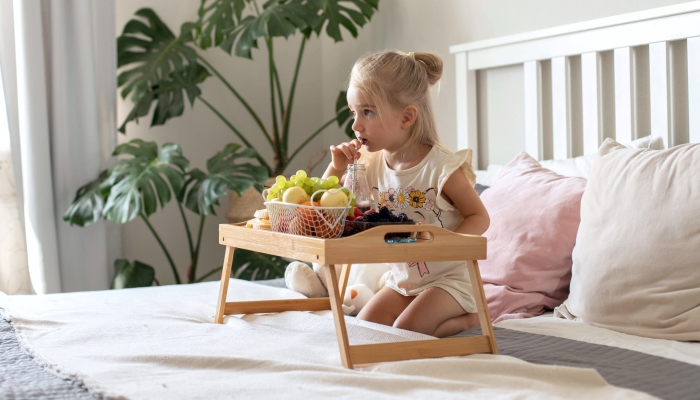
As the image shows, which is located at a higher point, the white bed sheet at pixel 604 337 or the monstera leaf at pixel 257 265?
the white bed sheet at pixel 604 337

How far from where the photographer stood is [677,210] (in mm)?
1357

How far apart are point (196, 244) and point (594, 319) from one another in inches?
86.9

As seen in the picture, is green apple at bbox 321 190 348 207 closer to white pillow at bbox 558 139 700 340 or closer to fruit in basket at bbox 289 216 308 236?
fruit in basket at bbox 289 216 308 236

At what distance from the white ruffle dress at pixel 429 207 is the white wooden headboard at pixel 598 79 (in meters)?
0.62

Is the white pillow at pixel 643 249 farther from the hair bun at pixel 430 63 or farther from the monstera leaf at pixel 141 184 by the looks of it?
the monstera leaf at pixel 141 184

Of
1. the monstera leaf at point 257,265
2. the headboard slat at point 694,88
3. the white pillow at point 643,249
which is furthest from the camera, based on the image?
the monstera leaf at point 257,265

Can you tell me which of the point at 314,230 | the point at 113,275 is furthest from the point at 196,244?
the point at 314,230

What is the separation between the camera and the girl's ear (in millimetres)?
1587

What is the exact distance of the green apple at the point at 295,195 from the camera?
1.29 m

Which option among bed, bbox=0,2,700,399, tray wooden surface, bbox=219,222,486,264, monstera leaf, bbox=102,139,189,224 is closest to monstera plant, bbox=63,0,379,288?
monstera leaf, bbox=102,139,189,224

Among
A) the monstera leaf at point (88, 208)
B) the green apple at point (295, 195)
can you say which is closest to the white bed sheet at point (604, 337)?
the green apple at point (295, 195)

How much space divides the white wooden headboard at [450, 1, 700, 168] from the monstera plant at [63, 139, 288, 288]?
888 mm

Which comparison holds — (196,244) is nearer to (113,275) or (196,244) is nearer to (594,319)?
(113,275)

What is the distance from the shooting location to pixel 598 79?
2.02 metres
